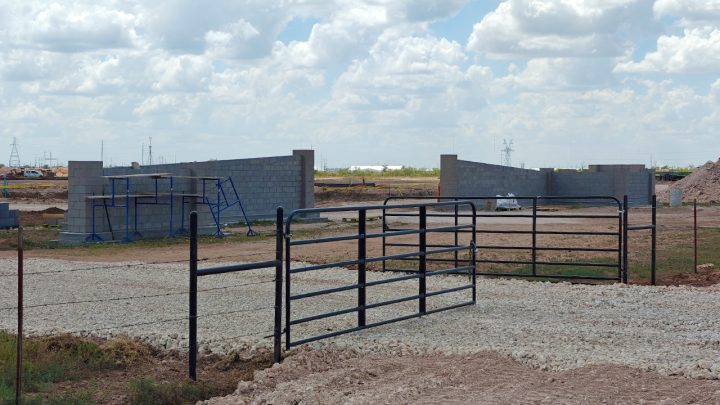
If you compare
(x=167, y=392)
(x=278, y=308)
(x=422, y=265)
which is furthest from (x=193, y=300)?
(x=422, y=265)

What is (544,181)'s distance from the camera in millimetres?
60406

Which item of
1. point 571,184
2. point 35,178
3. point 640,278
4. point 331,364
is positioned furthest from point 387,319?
point 35,178

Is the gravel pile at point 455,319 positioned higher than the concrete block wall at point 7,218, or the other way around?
the concrete block wall at point 7,218

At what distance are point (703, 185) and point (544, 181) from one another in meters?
17.0

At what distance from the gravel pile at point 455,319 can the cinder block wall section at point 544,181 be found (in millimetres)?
32251

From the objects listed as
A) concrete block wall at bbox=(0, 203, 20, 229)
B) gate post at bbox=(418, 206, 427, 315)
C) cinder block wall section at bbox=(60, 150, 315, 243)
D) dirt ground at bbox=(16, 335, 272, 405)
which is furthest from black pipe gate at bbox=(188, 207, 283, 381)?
concrete block wall at bbox=(0, 203, 20, 229)

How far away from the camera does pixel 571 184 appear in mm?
59812

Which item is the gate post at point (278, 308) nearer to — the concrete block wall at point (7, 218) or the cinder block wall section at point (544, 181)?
the concrete block wall at point (7, 218)

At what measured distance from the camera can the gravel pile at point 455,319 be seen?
10562 millimetres

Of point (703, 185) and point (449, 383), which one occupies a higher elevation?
point (703, 185)

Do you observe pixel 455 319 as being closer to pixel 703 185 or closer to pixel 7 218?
pixel 7 218

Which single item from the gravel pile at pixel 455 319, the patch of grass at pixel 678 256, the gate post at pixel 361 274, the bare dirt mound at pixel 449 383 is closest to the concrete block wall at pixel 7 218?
the gravel pile at pixel 455 319

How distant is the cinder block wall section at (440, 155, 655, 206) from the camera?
166ft

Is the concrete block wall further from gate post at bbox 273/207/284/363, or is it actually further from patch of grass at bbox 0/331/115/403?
gate post at bbox 273/207/284/363
